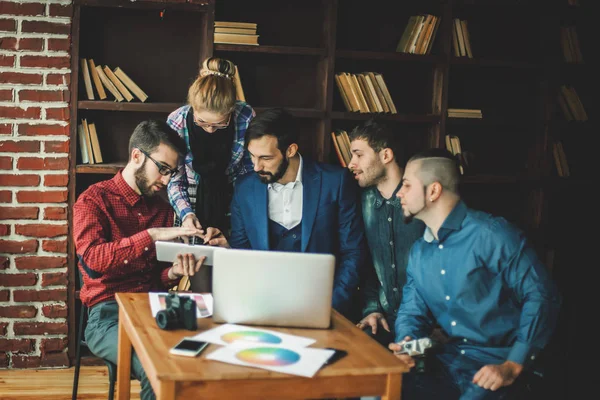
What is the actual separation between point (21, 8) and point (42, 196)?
37.3 inches

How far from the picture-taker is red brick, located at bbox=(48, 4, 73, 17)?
3473mm

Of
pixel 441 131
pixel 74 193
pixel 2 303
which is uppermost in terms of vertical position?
pixel 441 131

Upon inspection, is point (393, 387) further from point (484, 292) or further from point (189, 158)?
point (189, 158)

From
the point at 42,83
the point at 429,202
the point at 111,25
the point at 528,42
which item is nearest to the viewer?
the point at 429,202

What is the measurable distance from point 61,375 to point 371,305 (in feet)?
5.74

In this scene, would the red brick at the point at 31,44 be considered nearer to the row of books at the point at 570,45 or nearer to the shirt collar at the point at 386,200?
the shirt collar at the point at 386,200

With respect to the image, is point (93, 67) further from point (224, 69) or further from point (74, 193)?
point (224, 69)

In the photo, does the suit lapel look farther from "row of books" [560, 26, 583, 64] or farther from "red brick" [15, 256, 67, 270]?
"row of books" [560, 26, 583, 64]

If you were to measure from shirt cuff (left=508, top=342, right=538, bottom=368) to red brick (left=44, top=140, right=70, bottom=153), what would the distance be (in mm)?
2473

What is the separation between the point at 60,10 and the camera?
348 centimetres

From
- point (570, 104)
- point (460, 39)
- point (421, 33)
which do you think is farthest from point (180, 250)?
point (570, 104)

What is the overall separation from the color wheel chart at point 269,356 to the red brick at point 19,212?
85.0 inches

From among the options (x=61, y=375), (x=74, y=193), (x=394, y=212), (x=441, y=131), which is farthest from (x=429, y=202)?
(x=61, y=375)

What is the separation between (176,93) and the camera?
13.0ft
